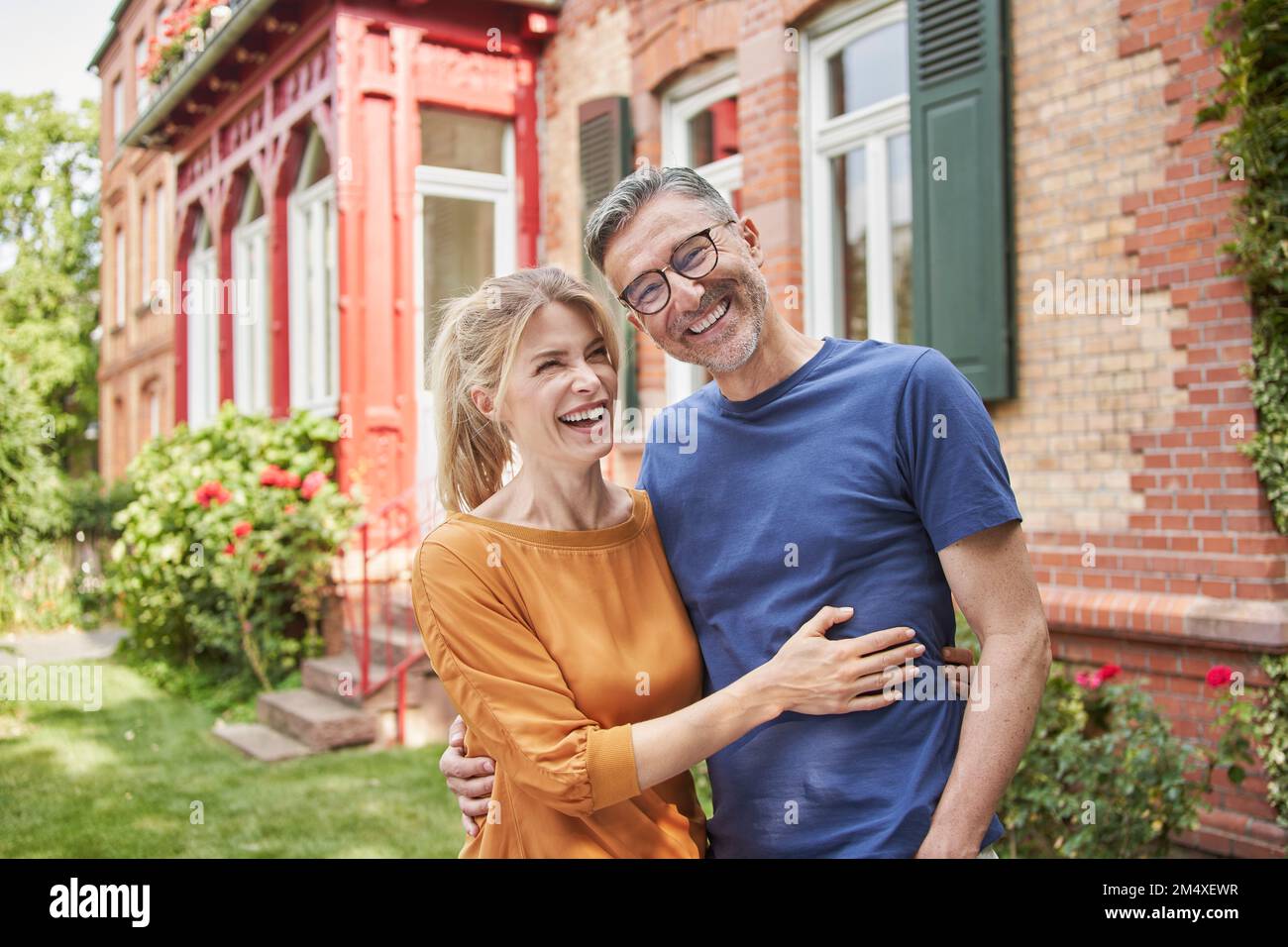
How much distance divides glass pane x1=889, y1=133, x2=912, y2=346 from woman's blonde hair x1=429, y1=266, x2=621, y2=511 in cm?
419

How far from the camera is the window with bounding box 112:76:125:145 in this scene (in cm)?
1639

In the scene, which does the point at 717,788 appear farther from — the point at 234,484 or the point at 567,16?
the point at 567,16

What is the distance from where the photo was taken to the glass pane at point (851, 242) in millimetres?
6289

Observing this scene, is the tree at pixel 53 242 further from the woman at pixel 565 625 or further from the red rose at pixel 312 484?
the woman at pixel 565 625

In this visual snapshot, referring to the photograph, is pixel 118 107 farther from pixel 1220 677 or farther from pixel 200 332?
pixel 1220 677

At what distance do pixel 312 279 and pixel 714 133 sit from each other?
4.51 meters

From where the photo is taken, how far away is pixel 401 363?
872 cm

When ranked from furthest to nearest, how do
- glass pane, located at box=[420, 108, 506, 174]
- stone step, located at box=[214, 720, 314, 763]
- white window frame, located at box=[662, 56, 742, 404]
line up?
glass pane, located at box=[420, 108, 506, 174] → white window frame, located at box=[662, 56, 742, 404] → stone step, located at box=[214, 720, 314, 763]

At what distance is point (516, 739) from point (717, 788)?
470 millimetres

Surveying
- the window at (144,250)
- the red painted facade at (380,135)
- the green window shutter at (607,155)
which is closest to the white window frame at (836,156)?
the green window shutter at (607,155)

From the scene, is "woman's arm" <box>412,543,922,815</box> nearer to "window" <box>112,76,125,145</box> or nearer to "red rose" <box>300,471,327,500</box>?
"red rose" <box>300,471,327,500</box>

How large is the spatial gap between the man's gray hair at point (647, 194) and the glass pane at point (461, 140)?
7.68 metres

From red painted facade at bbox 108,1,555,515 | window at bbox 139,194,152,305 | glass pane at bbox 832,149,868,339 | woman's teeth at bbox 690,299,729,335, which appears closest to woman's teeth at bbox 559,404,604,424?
woman's teeth at bbox 690,299,729,335
